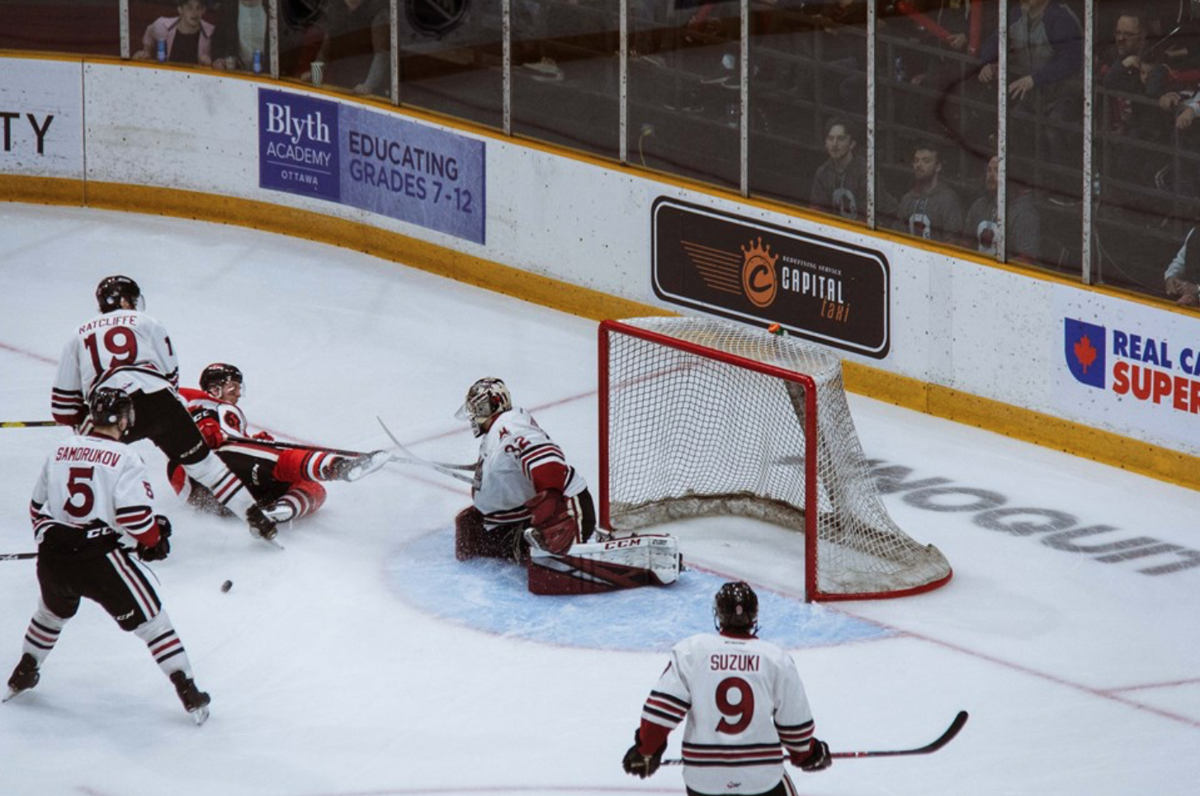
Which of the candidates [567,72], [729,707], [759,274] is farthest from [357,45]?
[729,707]

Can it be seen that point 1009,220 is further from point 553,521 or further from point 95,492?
point 95,492

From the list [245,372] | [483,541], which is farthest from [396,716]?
[245,372]

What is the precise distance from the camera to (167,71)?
1193cm

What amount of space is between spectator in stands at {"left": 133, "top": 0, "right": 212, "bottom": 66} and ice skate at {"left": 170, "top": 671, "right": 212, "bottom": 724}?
19.2 feet

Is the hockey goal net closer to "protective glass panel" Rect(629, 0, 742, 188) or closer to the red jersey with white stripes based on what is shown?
"protective glass panel" Rect(629, 0, 742, 188)

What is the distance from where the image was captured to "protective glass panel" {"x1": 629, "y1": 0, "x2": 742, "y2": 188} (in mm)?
10055

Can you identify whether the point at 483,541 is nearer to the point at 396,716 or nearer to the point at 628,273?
the point at 396,716

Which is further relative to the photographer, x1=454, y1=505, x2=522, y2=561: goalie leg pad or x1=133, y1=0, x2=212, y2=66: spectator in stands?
x1=133, y1=0, x2=212, y2=66: spectator in stands

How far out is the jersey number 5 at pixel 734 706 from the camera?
5133mm

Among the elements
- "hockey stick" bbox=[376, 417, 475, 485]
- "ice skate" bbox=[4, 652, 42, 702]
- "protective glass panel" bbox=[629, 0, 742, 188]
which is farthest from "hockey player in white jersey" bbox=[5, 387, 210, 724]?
"protective glass panel" bbox=[629, 0, 742, 188]

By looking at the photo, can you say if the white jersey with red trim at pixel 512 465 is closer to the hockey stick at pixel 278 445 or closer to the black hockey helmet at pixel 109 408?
the hockey stick at pixel 278 445

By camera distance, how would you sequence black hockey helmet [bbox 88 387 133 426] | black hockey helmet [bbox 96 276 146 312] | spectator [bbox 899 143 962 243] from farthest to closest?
spectator [bbox 899 143 962 243]
black hockey helmet [bbox 96 276 146 312]
black hockey helmet [bbox 88 387 133 426]

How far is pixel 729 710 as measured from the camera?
5145 mm

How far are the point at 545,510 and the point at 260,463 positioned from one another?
1.33m
